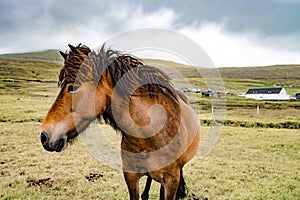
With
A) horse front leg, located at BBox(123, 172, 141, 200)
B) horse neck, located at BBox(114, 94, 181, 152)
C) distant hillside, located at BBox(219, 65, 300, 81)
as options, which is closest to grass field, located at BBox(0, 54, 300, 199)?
horse front leg, located at BBox(123, 172, 141, 200)

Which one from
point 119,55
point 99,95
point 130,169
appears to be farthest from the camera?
point 130,169

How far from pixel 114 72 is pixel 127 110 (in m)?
0.39

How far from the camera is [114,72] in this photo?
279 centimetres

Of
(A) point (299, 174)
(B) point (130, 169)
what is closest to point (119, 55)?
(B) point (130, 169)

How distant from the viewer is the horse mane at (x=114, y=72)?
2.59 meters

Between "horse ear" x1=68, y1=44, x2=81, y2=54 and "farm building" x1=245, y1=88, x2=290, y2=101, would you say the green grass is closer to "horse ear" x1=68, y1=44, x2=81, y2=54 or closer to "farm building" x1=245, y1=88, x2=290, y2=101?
"horse ear" x1=68, y1=44, x2=81, y2=54

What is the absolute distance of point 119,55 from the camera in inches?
115

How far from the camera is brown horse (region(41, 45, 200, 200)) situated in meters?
2.53

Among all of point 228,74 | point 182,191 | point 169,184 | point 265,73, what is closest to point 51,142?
point 169,184

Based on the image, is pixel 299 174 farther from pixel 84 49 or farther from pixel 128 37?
pixel 84 49

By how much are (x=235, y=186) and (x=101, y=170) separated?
3.25 meters

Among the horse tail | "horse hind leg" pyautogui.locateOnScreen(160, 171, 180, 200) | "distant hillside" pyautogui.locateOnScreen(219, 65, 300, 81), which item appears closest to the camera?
"horse hind leg" pyautogui.locateOnScreen(160, 171, 180, 200)

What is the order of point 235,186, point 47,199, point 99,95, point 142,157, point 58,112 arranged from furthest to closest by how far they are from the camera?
point 235,186, point 47,199, point 142,157, point 99,95, point 58,112

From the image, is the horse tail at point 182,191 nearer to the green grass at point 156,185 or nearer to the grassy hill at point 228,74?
the green grass at point 156,185
